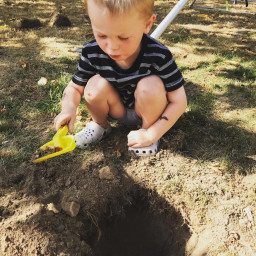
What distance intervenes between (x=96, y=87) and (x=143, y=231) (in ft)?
3.26

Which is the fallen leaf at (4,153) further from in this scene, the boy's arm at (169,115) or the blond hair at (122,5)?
the blond hair at (122,5)

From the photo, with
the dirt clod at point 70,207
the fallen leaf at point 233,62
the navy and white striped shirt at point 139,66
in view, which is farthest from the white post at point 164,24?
the dirt clod at point 70,207

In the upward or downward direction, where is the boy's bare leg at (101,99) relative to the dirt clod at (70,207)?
upward

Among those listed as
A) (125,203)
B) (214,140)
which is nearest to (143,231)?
(125,203)

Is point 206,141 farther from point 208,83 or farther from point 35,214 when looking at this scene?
point 35,214

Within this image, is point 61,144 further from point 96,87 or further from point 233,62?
point 233,62

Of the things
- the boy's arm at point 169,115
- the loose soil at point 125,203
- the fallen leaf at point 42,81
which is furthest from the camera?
the fallen leaf at point 42,81

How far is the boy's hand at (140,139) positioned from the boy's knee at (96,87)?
353 millimetres

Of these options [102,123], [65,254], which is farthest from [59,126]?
[65,254]

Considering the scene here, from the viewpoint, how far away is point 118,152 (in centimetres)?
218

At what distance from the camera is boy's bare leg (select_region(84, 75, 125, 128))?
2.02 m

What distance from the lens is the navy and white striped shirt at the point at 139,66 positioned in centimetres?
188

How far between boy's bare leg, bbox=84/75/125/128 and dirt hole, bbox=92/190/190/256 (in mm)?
636

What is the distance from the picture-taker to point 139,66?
1914mm
